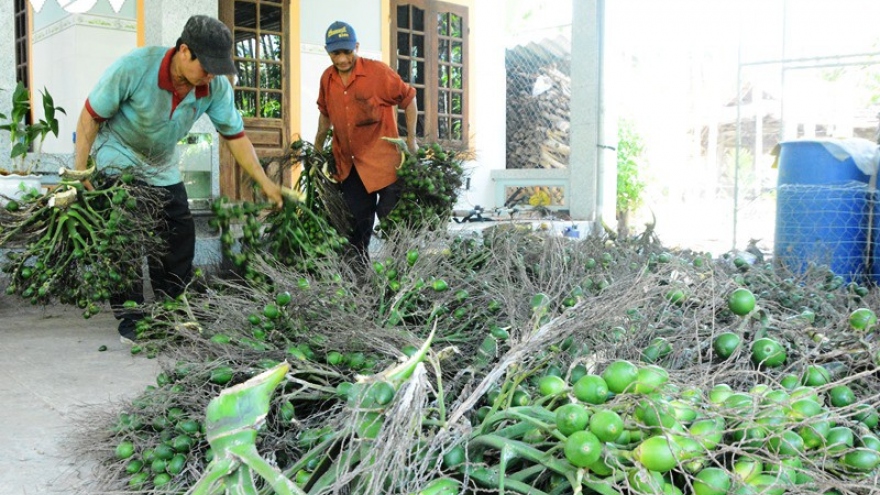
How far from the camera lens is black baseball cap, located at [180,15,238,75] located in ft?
10.9

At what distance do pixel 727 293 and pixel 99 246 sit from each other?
2312mm

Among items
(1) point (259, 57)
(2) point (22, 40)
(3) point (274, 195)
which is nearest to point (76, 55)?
(1) point (259, 57)

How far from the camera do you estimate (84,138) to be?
342 centimetres

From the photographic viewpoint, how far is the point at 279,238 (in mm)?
3779

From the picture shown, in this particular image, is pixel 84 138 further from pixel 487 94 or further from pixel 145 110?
pixel 487 94

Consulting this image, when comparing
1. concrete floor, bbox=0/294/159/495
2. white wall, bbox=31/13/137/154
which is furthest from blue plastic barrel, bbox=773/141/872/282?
white wall, bbox=31/13/137/154

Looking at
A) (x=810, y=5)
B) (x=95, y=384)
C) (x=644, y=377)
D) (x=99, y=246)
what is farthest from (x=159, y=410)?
(x=810, y=5)

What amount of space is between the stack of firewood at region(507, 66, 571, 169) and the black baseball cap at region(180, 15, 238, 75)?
8096 mm

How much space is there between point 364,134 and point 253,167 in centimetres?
86

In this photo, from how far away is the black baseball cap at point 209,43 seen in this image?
3.32 meters

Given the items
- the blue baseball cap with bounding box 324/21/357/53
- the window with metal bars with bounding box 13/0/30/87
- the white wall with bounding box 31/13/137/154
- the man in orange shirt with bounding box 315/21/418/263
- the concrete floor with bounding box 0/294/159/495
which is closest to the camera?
the concrete floor with bounding box 0/294/159/495

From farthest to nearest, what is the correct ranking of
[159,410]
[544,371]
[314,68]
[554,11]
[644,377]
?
[554,11]
[314,68]
[159,410]
[544,371]
[644,377]

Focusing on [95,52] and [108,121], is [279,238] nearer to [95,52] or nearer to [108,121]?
[108,121]

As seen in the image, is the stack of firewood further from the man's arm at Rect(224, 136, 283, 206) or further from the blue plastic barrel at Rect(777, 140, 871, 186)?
the man's arm at Rect(224, 136, 283, 206)
